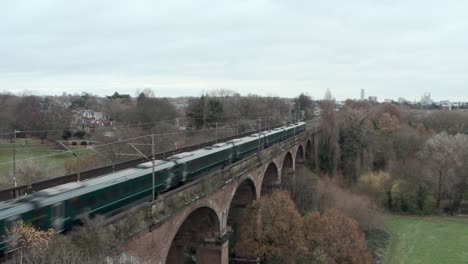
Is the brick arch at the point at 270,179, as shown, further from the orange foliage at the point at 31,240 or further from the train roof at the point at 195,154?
the orange foliage at the point at 31,240

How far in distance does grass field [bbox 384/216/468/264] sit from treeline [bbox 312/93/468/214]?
2938 mm

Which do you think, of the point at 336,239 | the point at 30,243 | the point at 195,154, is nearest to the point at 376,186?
the point at 336,239

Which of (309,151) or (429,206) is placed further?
(309,151)

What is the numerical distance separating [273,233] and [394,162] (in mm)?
33809

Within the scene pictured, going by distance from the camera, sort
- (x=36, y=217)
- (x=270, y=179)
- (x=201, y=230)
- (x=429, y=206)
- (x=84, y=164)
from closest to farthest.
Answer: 1. (x=36, y=217)
2. (x=201, y=230)
3. (x=270, y=179)
4. (x=84, y=164)
5. (x=429, y=206)

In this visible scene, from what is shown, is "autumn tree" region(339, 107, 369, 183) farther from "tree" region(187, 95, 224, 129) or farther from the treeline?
"tree" region(187, 95, 224, 129)

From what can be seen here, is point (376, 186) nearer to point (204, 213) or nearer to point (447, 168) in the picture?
point (447, 168)

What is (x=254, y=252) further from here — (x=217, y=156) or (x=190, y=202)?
(x=190, y=202)

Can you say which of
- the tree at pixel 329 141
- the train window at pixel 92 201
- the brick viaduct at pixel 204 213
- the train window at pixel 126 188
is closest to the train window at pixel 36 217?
the train window at pixel 92 201

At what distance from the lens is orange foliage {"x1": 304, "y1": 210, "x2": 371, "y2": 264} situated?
23109mm

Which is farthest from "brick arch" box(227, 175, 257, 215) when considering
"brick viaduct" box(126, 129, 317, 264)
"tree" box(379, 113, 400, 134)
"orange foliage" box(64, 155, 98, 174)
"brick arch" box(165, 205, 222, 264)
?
"tree" box(379, 113, 400, 134)

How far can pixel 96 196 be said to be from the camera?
40.6 feet

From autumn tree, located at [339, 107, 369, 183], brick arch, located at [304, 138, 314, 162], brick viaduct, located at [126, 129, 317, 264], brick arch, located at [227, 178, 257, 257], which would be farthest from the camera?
brick arch, located at [304, 138, 314, 162]

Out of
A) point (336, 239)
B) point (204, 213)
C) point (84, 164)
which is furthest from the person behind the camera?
point (84, 164)
